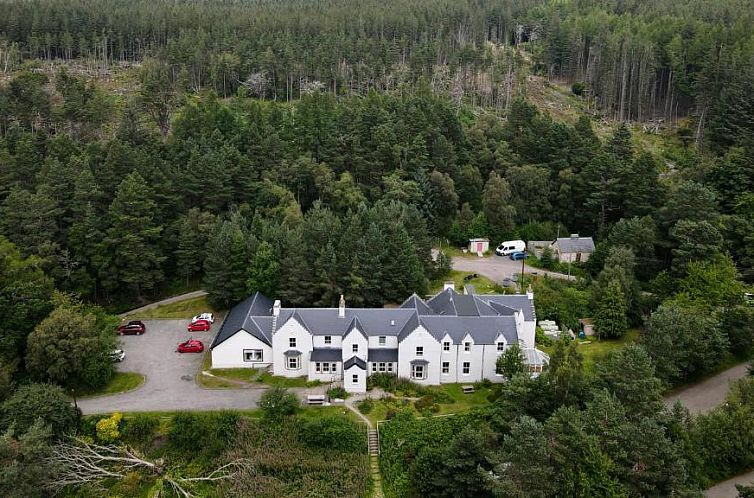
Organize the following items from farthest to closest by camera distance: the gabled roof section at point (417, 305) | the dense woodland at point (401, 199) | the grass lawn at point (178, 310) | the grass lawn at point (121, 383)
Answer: the grass lawn at point (178, 310) → the gabled roof section at point (417, 305) → the grass lawn at point (121, 383) → the dense woodland at point (401, 199)

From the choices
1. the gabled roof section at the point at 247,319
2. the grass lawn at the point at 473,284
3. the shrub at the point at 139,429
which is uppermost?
the gabled roof section at the point at 247,319

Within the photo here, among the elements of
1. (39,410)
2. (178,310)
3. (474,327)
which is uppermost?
(474,327)

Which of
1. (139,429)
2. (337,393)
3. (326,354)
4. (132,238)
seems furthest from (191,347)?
(132,238)

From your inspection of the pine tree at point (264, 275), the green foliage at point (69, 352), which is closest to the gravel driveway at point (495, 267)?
the pine tree at point (264, 275)

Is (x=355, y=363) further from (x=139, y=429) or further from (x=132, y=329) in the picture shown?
(x=132, y=329)

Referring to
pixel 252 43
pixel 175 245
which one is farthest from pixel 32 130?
pixel 252 43

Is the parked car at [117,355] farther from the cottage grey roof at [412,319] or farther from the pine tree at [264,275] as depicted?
the pine tree at [264,275]
